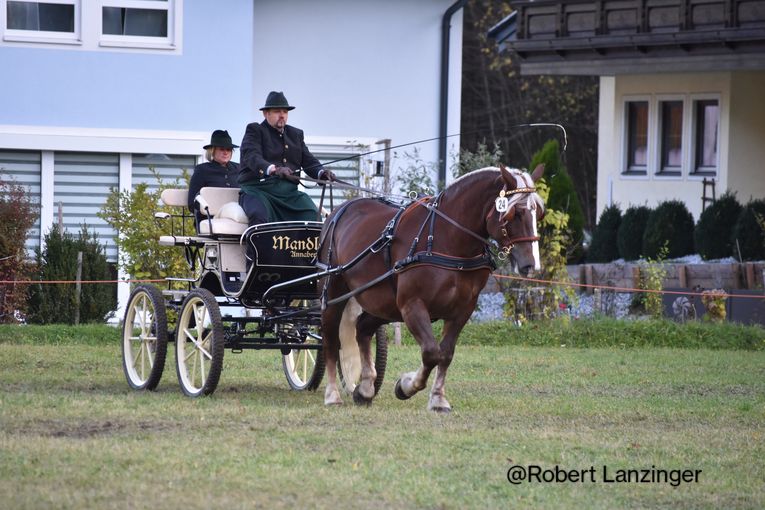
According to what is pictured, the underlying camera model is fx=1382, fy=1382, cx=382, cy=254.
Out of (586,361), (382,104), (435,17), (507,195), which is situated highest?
(435,17)

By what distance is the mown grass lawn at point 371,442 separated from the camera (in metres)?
7.05

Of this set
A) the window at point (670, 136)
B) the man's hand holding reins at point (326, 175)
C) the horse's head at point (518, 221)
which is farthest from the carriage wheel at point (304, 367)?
the window at point (670, 136)

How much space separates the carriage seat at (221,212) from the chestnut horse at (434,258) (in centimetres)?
94

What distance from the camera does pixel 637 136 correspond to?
27.5 metres

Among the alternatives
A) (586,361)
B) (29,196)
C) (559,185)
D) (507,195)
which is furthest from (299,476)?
(559,185)

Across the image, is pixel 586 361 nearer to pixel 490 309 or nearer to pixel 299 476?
pixel 490 309

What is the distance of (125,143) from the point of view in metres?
18.8

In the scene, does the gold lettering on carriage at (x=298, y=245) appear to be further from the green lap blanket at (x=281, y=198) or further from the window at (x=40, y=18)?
the window at (x=40, y=18)

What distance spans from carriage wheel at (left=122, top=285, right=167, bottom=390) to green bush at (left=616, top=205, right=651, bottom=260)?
14332 millimetres

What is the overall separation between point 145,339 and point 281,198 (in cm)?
165

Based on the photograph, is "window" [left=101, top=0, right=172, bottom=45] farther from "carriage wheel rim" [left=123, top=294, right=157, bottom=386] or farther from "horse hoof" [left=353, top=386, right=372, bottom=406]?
"horse hoof" [left=353, top=386, right=372, bottom=406]

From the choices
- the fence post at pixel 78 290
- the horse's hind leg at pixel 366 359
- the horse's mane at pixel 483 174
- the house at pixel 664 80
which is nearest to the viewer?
the horse's mane at pixel 483 174

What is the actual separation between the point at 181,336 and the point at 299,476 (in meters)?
4.08

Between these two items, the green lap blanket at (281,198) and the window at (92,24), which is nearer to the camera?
the green lap blanket at (281,198)
